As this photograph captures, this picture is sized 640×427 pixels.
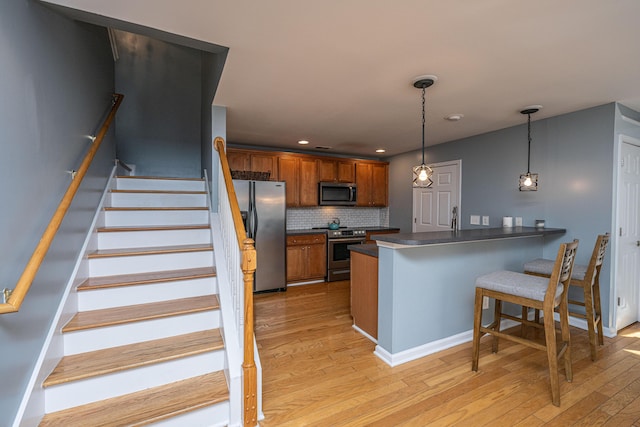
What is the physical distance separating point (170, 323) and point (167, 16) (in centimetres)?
189

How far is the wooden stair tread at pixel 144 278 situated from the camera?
6.68 feet

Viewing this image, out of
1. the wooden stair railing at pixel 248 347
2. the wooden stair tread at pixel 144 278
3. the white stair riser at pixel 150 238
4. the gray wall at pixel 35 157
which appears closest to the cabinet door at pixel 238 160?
the white stair riser at pixel 150 238

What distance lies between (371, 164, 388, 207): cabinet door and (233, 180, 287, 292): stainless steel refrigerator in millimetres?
2090

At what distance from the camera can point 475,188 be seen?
161 inches

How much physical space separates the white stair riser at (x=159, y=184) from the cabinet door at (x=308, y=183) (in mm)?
1909

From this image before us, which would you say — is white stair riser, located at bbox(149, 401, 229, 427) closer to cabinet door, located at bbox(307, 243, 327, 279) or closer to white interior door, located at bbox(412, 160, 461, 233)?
cabinet door, located at bbox(307, 243, 327, 279)

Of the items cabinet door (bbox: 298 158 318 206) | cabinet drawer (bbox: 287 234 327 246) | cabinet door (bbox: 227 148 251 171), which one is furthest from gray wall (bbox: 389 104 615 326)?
cabinet door (bbox: 227 148 251 171)

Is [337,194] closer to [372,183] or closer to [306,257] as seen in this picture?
[372,183]

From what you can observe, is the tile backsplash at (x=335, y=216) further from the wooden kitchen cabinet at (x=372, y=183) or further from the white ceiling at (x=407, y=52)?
the white ceiling at (x=407, y=52)

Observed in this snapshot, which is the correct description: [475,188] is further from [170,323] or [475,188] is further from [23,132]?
[23,132]

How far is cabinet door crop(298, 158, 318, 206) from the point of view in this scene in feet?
16.5

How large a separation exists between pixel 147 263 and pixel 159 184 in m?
1.33

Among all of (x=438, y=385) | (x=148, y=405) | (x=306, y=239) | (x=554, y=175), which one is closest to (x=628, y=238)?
(x=554, y=175)

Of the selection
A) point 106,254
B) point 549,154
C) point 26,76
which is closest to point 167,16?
point 26,76
